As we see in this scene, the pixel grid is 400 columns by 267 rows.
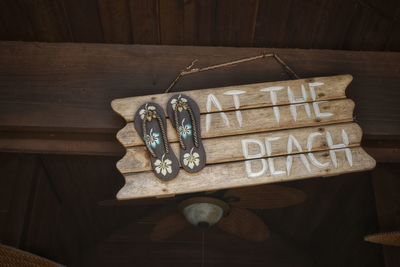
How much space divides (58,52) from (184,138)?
2.84 feet

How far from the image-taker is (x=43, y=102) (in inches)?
92.3

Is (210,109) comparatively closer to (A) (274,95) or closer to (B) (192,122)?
(B) (192,122)

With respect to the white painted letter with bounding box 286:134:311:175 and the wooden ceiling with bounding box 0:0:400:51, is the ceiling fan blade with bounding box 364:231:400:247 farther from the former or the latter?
the wooden ceiling with bounding box 0:0:400:51

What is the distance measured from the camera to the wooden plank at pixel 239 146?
6.65 feet

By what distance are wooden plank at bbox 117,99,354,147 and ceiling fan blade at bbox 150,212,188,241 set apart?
1833mm

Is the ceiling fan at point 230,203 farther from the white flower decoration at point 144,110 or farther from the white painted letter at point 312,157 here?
the white flower decoration at point 144,110

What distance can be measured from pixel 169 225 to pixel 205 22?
200 cm

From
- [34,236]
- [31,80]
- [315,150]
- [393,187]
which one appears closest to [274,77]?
[315,150]

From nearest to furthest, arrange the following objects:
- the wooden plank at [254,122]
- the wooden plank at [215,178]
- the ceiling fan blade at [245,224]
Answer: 1. the wooden plank at [215,178]
2. the wooden plank at [254,122]
3. the ceiling fan blade at [245,224]

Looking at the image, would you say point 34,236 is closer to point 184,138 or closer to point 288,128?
point 184,138

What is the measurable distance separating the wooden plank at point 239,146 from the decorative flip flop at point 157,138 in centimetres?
3

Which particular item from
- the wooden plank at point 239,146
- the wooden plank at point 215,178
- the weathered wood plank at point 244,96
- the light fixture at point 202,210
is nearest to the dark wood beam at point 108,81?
the weathered wood plank at point 244,96

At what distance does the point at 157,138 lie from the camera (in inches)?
81.4

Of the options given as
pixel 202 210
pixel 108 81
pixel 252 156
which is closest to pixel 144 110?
pixel 108 81
